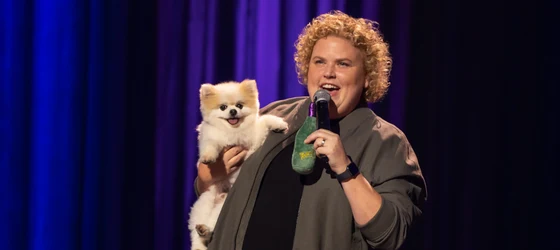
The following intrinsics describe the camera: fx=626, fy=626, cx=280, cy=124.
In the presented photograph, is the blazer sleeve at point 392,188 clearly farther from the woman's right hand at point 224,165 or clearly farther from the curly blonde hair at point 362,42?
the woman's right hand at point 224,165

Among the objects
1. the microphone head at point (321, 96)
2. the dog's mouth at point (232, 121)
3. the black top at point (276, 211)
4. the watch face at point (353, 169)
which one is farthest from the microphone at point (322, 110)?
the dog's mouth at point (232, 121)

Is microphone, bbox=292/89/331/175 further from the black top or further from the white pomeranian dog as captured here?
the white pomeranian dog

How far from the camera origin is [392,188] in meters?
1.60

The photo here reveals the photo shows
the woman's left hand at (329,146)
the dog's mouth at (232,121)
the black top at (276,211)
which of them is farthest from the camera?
the dog's mouth at (232,121)

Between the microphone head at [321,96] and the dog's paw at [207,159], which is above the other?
the microphone head at [321,96]

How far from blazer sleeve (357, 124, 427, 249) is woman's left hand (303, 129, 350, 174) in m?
0.15

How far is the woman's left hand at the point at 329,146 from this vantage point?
58.2 inches

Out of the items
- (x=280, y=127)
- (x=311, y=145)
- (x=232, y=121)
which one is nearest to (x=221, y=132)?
(x=232, y=121)

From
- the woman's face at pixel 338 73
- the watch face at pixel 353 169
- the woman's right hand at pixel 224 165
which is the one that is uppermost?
the woman's face at pixel 338 73

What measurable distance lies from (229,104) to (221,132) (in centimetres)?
9

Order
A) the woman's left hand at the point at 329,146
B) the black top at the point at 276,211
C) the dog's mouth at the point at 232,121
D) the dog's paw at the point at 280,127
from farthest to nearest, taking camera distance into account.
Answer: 1. the dog's mouth at the point at 232,121
2. the dog's paw at the point at 280,127
3. the black top at the point at 276,211
4. the woman's left hand at the point at 329,146

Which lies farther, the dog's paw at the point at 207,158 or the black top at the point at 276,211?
the dog's paw at the point at 207,158

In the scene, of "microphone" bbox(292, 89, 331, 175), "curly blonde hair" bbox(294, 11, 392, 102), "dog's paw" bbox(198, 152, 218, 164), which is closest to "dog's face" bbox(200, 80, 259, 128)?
"dog's paw" bbox(198, 152, 218, 164)

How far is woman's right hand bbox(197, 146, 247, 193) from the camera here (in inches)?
76.2
